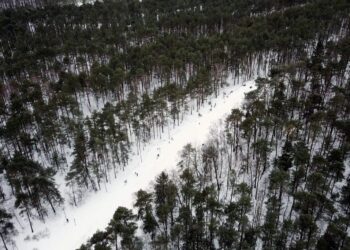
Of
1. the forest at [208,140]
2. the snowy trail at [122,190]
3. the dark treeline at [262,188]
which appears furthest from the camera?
the snowy trail at [122,190]

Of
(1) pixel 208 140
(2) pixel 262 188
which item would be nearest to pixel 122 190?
(1) pixel 208 140

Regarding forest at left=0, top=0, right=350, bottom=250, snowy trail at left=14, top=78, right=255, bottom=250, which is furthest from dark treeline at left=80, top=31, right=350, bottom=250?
snowy trail at left=14, top=78, right=255, bottom=250

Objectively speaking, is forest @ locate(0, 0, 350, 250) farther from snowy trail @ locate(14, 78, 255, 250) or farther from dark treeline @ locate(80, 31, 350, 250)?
snowy trail @ locate(14, 78, 255, 250)

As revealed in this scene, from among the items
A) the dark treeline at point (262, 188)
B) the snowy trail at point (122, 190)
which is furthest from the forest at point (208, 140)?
the snowy trail at point (122, 190)

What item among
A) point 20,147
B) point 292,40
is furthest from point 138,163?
point 292,40

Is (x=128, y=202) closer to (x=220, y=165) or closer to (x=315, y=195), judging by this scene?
(x=220, y=165)

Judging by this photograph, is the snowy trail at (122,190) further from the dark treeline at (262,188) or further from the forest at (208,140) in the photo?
the dark treeline at (262,188)

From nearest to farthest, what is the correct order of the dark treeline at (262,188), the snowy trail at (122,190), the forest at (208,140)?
the dark treeline at (262,188), the forest at (208,140), the snowy trail at (122,190)
